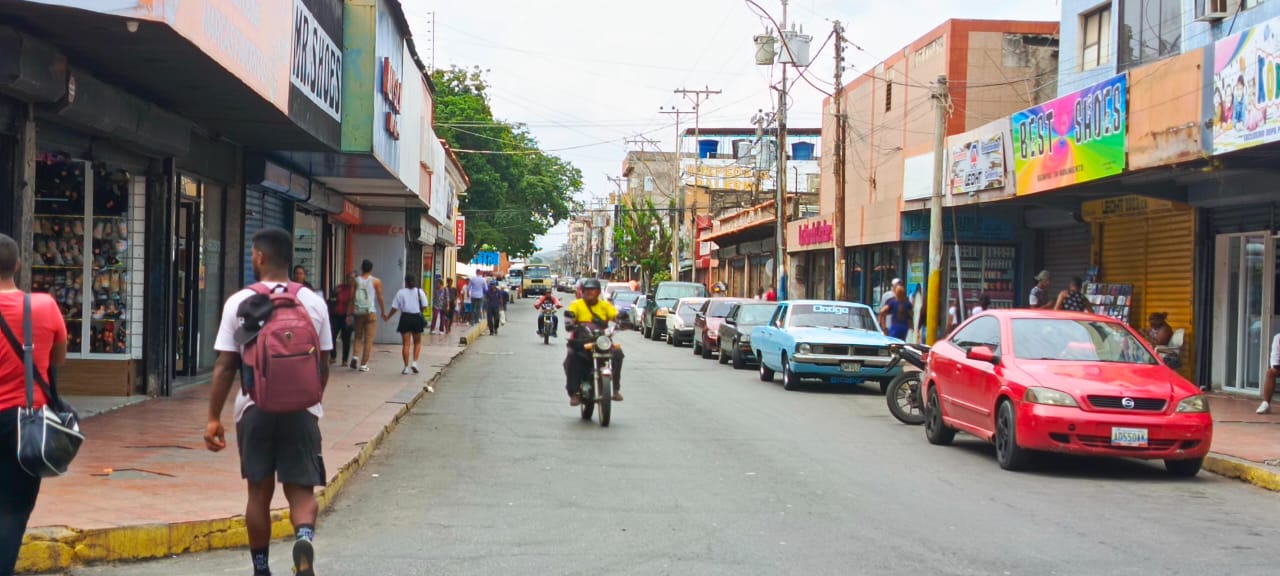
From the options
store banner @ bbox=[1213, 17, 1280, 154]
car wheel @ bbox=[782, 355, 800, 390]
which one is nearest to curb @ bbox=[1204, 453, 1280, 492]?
store banner @ bbox=[1213, 17, 1280, 154]

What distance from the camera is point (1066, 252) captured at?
28.1m

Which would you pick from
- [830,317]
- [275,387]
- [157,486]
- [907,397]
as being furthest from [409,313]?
[275,387]

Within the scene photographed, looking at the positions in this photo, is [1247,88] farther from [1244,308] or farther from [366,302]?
[366,302]

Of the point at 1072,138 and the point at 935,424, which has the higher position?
the point at 1072,138

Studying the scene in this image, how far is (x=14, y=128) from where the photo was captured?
34.2ft

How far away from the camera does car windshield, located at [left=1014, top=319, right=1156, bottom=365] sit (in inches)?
465

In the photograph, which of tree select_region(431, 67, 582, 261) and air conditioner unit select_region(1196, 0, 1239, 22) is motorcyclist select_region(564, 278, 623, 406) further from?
tree select_region(431, 67, 582, 261)

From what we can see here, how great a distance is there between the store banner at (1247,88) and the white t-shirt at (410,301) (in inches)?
461

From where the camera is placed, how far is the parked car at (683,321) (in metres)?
34.9

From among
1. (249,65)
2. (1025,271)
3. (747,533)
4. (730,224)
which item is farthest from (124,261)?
(730,224)

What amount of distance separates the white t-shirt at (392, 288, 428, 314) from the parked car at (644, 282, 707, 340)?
62.3ft

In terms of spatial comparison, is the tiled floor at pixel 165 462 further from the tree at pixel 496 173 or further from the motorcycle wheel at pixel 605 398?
the tree at pixel 496 173

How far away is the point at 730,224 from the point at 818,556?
2038 inches

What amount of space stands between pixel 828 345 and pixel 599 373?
662 cm
